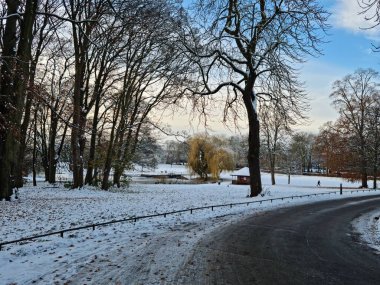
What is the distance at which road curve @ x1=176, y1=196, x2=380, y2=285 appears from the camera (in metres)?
6.54

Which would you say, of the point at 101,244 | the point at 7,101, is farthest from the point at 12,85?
the point at 101,244

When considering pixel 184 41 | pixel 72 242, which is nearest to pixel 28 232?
pixel 72 242

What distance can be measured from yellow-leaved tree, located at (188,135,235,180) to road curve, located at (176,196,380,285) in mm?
51580

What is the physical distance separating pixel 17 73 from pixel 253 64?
1635cm

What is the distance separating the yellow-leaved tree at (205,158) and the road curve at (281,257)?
5158 cm

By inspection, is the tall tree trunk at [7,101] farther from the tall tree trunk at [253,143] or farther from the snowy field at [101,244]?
the tall tree trunk at [253,143]

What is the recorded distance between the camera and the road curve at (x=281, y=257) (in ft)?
21.4

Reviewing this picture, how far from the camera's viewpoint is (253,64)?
2384 cm

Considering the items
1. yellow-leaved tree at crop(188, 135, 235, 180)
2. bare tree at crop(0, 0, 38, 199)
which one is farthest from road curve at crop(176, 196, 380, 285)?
yellow-leaved tree at crop(188, 135, 235, 180)

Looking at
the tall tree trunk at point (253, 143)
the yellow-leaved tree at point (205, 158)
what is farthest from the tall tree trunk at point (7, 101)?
the yellow-leaved tree at point (205, 158)

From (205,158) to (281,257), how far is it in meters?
57.2

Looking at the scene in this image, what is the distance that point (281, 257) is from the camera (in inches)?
320

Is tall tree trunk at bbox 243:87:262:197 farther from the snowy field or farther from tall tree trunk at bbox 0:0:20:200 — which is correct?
tall tree trunk at bbox 0:0:20:200

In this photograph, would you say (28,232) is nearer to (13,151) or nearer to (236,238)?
(236,238)
